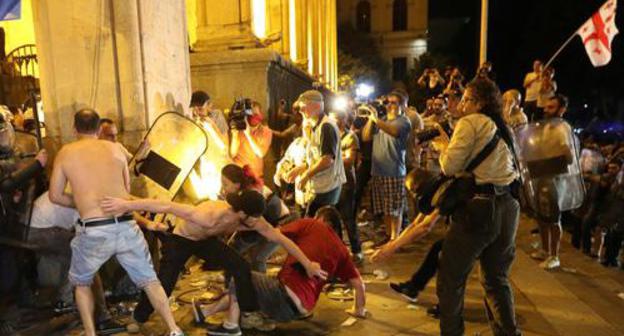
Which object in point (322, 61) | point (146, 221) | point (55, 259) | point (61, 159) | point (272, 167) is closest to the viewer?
point (61, 159)

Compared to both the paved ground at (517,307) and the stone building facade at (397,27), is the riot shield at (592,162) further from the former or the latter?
the stone building facade at (397,27)

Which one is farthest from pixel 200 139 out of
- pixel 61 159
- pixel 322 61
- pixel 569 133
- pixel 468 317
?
pixel 322 61

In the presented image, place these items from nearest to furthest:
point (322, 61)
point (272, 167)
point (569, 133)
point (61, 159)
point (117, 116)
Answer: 1. point (61, 159)
2. point (117, 116)
3. point (569, 133)
4. point (272, 167)
5. point (322, 61)

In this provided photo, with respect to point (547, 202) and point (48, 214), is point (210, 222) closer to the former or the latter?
point (48, 214)

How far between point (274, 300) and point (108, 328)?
1.67 metres

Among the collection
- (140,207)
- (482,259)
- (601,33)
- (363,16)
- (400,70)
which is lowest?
(482,259)

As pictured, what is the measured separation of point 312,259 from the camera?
371cm

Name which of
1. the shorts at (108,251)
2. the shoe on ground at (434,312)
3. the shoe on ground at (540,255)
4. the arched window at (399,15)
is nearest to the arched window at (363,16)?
the arched window at (399,15)

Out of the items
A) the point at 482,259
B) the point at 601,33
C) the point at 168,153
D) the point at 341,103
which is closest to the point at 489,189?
the point at 482,259

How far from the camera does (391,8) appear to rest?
50281 millimetres

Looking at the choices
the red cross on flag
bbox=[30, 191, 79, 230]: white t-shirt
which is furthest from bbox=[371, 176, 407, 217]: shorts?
the red cross on flag

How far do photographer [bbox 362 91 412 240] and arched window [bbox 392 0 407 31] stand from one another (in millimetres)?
47151

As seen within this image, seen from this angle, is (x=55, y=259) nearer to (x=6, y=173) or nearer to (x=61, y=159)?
(x=6, y=173)

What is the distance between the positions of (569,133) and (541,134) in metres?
0.31
